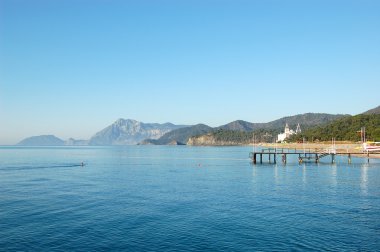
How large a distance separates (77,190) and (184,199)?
23230mm

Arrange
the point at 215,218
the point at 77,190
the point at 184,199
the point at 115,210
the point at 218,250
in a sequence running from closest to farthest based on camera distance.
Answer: the point at 218,250, the point at 215,218, the point at 115,210, the point at 184,199, the point at 77,190

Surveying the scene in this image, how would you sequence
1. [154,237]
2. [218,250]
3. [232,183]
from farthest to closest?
1. [232,183]
2. [154,237]
3. [218,250]

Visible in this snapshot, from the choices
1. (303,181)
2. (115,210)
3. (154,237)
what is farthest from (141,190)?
(303,181)

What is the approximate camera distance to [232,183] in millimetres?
76875

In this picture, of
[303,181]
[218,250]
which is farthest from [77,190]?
[303,181]

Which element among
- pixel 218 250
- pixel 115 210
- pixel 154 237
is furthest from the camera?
pixel 115 210

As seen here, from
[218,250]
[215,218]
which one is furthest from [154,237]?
[215,218]

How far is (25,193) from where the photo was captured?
206ft

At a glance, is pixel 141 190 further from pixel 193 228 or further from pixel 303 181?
pixel 303 181

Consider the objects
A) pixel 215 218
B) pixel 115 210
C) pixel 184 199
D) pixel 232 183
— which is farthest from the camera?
pixel 232 183

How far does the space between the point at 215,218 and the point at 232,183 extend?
3383 centimetres

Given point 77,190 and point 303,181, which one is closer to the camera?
point 77,190

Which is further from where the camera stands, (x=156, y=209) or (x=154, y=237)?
(x=156, y=209)

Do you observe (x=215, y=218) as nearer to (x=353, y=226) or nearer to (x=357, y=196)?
(x=353, y=226)
